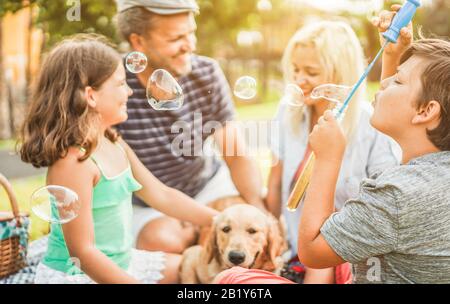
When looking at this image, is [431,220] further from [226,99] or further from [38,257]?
[38,257]

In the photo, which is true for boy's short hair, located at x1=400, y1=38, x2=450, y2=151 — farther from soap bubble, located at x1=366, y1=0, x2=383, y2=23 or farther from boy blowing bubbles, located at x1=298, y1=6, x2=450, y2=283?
soap bubble, located at x1=366, y1=0, x2=383, y2=23

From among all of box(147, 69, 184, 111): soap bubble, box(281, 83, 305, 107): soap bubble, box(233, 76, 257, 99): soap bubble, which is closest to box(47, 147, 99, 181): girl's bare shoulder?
box(147, 69, 184, 111): soap bubble

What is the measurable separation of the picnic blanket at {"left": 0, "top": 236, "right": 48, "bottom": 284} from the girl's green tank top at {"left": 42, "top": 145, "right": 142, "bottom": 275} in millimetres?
178

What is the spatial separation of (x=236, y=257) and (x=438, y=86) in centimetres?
85

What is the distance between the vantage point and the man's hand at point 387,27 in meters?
1.78

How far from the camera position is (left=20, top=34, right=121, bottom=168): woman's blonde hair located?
1907 mm

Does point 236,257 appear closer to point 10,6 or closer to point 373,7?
point 373,7

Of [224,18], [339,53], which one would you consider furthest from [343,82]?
[224,18]

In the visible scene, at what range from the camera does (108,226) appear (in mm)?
2002

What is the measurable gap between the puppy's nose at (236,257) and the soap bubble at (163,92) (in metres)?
0.51

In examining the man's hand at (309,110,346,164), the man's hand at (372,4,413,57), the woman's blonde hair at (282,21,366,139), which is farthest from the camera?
the woman's blonde hair at (282,21,366,139)

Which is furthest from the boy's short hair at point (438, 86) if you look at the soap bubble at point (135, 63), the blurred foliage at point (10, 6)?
the blurred foliage at point (10, 6)

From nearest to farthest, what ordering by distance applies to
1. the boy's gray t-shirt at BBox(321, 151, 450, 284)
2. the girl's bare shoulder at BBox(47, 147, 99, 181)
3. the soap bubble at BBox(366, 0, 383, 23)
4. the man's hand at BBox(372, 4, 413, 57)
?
the boy's gray t-shirt at BBox(321, 151, 450, 284), the man's hand at BBox(372, 4, 413, 57), the girl's bare shoulder at BBox(47, 147, 99, 181), the soap bubble at BBox(366, 0, 383, 23)

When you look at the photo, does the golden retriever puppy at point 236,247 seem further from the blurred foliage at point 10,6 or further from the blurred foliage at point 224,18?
the blurred foliage at point 10,6
